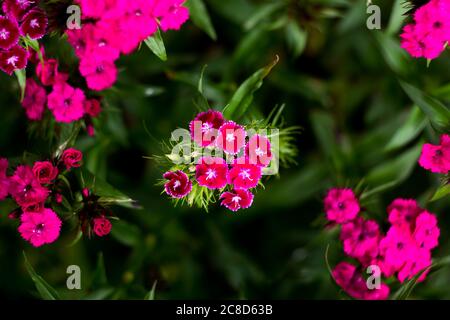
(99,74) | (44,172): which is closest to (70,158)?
(44,172)

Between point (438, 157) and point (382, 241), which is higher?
point (438, 157)

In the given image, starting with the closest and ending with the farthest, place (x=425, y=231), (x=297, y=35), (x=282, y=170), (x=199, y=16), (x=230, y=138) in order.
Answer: (x=230, y=138)
(x=425, y=231)
(x=199, y=16)
(x=297, y=35)
(x=282, y=170)

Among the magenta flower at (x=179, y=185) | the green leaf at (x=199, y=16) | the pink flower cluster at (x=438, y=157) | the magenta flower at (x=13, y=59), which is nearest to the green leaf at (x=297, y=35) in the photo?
the green leaf at (x=199, y=16)

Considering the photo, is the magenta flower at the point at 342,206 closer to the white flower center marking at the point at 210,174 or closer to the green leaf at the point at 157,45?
the white flower center marking at the point at 210,174

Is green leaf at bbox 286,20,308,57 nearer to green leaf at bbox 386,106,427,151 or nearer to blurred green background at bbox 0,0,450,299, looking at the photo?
blurred green background at bbox 0,0,450,299

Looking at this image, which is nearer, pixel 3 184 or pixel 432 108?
pixel 3 184

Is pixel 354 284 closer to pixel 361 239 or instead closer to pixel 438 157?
pixel 361 239
